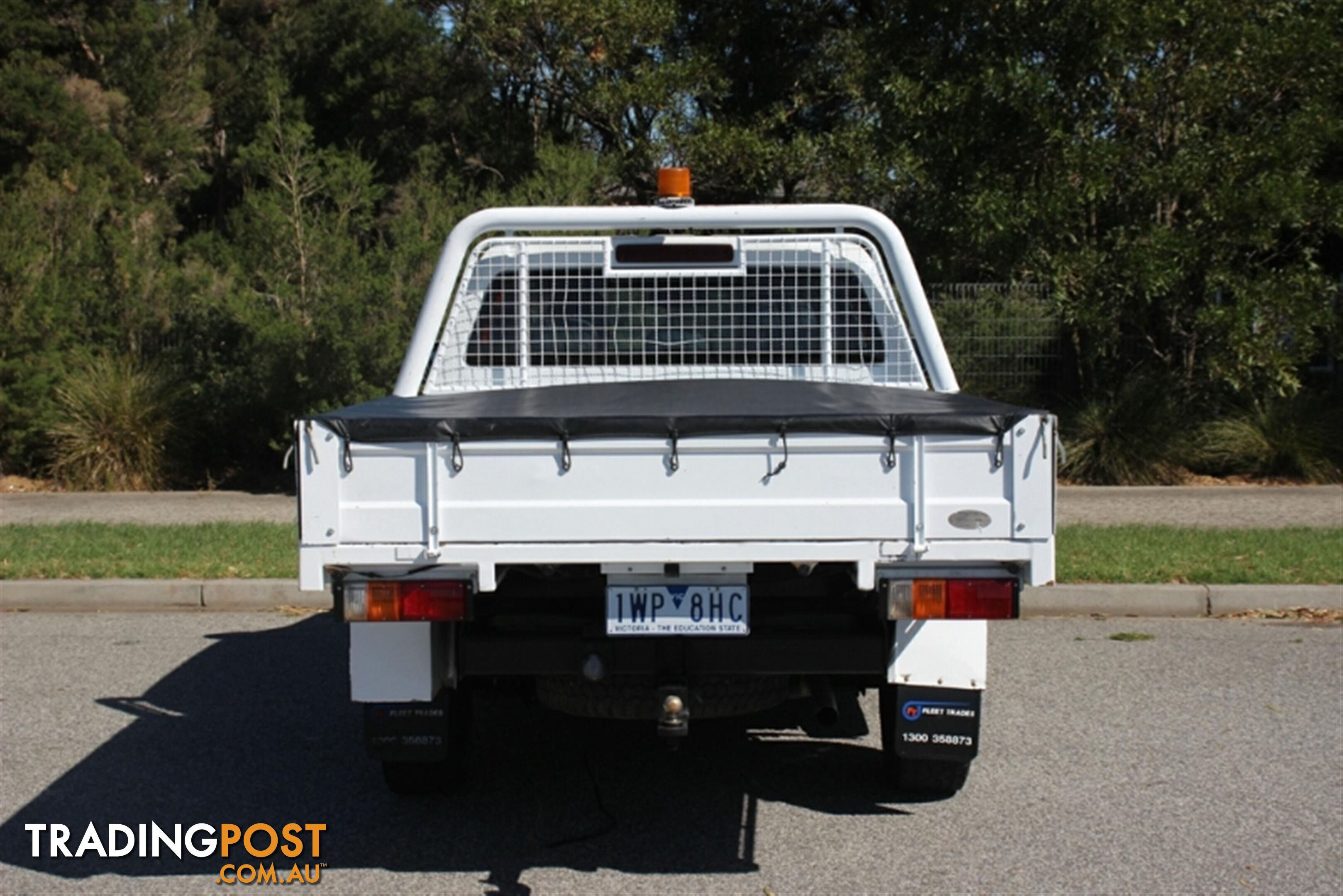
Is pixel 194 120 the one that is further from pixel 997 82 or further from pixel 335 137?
pixel 997 82

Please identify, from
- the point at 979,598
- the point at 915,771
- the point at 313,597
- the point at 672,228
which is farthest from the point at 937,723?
the point at 313,597

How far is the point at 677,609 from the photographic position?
167 inches

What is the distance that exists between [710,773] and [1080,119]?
9.95 meters

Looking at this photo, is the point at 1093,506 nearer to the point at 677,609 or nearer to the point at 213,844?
the point at 677,609

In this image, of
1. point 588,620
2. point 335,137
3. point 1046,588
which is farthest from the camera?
point 335,137

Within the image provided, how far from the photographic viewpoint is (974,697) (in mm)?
4664

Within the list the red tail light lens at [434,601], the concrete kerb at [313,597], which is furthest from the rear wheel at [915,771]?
the concrete kerb at [313,597]

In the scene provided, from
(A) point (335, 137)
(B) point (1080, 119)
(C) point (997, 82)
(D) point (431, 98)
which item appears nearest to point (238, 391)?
(C) point (997, 82)

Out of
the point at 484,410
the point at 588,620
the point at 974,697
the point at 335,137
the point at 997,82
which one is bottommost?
the point at 974,697

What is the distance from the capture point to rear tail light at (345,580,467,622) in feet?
13.6

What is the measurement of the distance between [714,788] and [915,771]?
0.80 m

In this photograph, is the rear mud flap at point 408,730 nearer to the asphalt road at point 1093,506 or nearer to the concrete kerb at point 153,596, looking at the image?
the concrete kerb at point 153,596

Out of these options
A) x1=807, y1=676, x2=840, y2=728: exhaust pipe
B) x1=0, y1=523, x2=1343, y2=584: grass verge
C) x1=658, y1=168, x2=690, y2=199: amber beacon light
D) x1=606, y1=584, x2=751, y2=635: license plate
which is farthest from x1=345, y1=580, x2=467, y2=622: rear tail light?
x1=0, y1=523, x2=1343, y2=584: grass verge

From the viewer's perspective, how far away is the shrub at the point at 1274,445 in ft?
46.4
